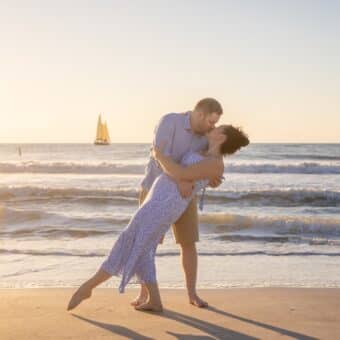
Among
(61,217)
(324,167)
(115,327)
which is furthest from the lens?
(324,167)

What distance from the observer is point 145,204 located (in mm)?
4434

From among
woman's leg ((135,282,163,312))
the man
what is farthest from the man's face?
woman's leg ((135,282,163,312))

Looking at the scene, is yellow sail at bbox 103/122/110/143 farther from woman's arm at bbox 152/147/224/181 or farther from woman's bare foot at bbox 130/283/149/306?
woman's arm at bbox 152/147/224/181

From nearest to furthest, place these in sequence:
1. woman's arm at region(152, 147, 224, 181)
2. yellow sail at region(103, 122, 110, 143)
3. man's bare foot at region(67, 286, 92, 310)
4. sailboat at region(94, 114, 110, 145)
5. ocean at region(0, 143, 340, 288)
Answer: woman's arm at region(152, 147, 224, 181)
man's bare foot at region(67, 286, 92, 310)
ocean at region(0, 143, 340, 288)
sailboat at region(94, 114, 110, 145)
yellow sail at region(103, 122, 110, 143)

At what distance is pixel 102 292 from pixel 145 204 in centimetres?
114

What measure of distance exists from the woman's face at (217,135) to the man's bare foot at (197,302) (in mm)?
1148

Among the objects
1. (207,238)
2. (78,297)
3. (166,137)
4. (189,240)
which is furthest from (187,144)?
(207,238)

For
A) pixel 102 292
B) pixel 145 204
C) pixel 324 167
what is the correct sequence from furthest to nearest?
1. pixel 324 167
2. pixel 102 292
3. pixel 145 204

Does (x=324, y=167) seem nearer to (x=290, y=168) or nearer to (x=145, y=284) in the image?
(x=290, y=168)

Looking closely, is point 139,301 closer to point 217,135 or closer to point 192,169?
point 192,169

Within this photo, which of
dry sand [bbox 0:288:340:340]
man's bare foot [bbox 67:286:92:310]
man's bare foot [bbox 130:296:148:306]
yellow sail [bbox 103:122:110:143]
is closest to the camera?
dry sand [bbox 0:288:340:340]

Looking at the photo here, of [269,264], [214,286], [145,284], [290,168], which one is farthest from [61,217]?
[290,168]

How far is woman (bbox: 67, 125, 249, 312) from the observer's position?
14.2ft

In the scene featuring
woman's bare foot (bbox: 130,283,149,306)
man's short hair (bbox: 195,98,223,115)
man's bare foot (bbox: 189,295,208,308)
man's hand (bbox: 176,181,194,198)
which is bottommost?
man's bare foot (bbox: 189,295,208,308)
